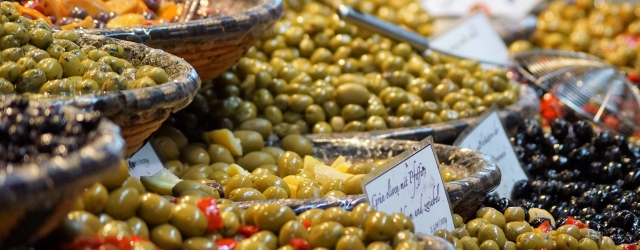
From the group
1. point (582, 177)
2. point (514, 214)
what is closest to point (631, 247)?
point (514, 214)

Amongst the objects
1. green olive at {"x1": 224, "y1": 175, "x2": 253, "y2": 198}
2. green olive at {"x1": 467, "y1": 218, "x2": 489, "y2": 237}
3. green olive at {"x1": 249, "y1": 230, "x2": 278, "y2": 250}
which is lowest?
green olive at {"x1": 224, "y1": 175, "x2": 253, "y2": 198}

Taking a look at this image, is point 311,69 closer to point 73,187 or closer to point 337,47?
point 337,47

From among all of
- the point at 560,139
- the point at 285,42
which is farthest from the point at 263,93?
the point at 560,139

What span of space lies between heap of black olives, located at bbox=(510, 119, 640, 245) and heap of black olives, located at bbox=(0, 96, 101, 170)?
1.29 m

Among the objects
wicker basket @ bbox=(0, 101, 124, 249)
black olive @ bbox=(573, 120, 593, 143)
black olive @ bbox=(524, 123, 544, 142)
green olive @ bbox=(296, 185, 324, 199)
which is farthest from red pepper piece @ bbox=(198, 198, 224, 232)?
black olive @ bbox=(573, 120, 593, 143)

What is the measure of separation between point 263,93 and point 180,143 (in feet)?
1.72

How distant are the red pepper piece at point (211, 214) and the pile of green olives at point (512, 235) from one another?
51 centimetres

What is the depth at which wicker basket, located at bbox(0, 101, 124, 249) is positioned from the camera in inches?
35.2

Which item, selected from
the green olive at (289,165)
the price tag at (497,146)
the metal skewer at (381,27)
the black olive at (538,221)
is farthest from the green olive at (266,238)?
the metal skewer at (381,27)

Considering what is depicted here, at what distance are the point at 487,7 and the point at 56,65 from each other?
3375 mm

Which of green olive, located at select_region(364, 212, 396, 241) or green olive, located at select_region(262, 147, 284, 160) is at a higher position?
green olive, located at select_region(364, 212, 396, 241)

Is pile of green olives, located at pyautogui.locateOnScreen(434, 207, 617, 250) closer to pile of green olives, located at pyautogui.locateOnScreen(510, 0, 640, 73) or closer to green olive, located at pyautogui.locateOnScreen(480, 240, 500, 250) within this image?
green olive, located at pyautogui.locateOnScreen(480, 240, 500, 250)

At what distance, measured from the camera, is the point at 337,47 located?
3.22 m

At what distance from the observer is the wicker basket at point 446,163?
166 centimetres
